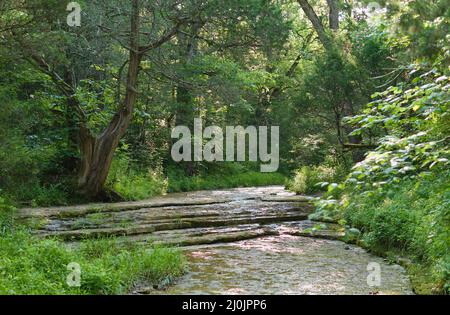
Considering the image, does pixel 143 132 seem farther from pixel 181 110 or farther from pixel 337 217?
pixel 337 217

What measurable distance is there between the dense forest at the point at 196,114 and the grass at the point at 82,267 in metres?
0.02

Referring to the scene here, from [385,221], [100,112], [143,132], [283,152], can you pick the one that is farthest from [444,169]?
[283,152]

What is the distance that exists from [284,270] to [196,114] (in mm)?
15916

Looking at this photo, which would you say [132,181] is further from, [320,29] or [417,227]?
[417,227]

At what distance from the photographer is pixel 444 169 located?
303 inches

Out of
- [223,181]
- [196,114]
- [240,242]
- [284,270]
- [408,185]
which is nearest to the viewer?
[284,270]

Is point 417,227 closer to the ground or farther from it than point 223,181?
farther from it

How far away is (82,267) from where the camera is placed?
5.36 meters

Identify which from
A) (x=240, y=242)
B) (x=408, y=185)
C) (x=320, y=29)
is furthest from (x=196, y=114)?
(x=408, y=185)

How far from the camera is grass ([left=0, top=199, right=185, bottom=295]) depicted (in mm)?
4826

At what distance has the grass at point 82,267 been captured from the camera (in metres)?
4.83

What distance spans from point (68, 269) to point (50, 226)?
13.8 feet

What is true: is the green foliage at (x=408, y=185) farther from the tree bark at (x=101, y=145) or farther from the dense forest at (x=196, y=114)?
the tree bark at (x=101, y=145)

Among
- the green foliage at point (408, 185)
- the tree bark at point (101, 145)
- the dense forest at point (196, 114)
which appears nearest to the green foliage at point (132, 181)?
the dense forest at point (196, 114)
